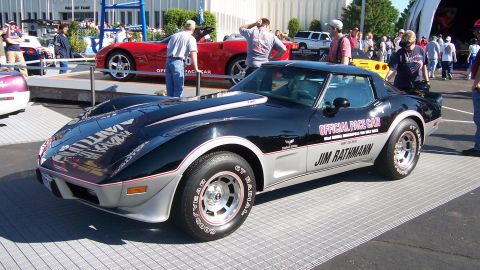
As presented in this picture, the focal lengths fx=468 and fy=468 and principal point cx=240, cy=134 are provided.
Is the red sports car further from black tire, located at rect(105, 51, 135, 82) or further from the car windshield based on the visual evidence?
the car windshield

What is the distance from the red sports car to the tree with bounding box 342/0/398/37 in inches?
2377

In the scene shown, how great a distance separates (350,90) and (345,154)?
0.70 metres

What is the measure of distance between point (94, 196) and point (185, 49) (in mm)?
5025

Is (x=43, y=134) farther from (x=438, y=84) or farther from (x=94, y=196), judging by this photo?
(x=438, y=84)

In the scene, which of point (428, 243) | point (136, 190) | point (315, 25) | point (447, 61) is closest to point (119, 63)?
point (136, 190)

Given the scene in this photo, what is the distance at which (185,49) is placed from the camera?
8.05m

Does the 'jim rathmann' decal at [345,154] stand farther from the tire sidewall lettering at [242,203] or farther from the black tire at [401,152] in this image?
the tire sidewall lettering at [242,203]

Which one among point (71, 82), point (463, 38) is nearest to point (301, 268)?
point (71, 82)

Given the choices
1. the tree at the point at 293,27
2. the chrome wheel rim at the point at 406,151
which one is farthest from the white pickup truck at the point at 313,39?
the chrome wheel rim at the point at 406,151

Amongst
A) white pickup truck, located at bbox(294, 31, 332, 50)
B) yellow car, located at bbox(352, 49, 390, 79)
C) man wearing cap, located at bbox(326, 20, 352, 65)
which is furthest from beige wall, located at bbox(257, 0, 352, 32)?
man wearing cap, located at bbox(326, 20, 352, 65)

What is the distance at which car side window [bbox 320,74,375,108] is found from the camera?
462 cm

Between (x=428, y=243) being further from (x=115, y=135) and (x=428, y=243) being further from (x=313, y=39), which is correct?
(x=313, y=39)

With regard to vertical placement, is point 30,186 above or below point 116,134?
below

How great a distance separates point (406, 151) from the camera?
5484mm
